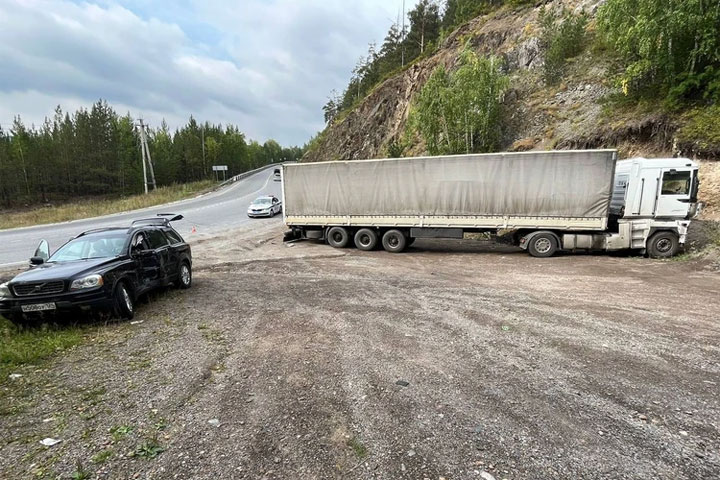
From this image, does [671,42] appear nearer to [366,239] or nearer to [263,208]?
[366,239]

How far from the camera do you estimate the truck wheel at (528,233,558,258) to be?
486 inches

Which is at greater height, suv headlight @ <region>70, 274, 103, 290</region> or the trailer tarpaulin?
the trailer tarpaulin

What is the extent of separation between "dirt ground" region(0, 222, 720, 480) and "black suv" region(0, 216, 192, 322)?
1.82 ft

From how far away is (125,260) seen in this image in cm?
678

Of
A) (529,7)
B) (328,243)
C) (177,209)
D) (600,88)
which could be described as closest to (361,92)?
(529,7)

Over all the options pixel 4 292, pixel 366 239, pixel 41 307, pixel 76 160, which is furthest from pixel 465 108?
pixel 76 160

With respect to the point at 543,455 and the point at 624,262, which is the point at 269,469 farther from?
the point at 624,262

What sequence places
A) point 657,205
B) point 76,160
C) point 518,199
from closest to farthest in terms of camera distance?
point 657,205, point 518,199, point 76,160

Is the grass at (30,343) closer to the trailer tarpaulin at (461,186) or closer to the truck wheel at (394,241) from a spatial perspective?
the trailer tarpaulin at (461,186)

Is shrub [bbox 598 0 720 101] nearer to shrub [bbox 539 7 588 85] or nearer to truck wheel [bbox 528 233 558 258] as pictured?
shrub [bbox 539 7 588 85]

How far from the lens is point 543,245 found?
12.4 m

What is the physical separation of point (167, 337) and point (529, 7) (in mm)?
39456

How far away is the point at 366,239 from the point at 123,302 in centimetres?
939

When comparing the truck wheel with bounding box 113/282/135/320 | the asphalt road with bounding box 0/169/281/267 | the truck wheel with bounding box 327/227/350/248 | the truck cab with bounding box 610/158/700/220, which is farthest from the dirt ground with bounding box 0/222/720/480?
the asphalt road with bounding box 0/169/281/267
